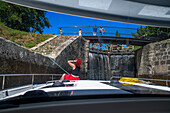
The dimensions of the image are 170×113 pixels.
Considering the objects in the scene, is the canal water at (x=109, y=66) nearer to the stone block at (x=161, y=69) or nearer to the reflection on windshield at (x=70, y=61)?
the reflection on windshield at (x=70, y=61)

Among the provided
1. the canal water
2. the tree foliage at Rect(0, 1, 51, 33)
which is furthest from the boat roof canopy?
the canal water

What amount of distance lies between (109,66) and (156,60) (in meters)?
6.84

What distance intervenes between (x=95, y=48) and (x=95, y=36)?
2372 millimetres

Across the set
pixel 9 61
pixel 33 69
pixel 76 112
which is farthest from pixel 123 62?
pixel 76 112

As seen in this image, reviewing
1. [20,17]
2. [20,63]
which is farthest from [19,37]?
[20,63]

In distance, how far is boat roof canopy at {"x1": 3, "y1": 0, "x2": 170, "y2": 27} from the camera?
1333 mm

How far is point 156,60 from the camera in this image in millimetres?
10781

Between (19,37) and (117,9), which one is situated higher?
(19,37)

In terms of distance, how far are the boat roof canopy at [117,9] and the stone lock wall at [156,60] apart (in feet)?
31.9

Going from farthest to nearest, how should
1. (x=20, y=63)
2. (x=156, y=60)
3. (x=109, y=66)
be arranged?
(x=109, y=66), (x=156, y=60), (x=20, y=63)

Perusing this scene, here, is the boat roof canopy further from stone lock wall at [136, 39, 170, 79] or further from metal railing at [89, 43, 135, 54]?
metal railing at [89, 43, 135, 54]

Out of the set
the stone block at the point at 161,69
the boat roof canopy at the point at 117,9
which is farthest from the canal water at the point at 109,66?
the boat roof canopy at the point at 117,9

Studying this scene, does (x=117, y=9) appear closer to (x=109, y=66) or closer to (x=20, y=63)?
(x=20, y=63)

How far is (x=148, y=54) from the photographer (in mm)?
11992
